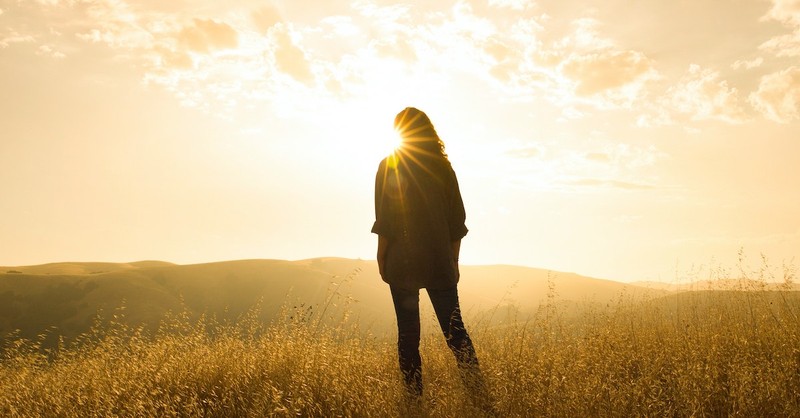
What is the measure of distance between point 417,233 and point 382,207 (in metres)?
0.36

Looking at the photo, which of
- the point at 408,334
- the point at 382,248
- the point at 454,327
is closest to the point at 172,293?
the point at 382,248

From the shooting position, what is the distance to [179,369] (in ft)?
13.9

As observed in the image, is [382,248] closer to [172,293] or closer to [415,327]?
[415,327]

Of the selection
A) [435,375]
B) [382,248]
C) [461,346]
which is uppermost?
[382,248]

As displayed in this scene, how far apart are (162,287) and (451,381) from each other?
7257 centimetres

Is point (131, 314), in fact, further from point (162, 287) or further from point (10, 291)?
point (10, 291)

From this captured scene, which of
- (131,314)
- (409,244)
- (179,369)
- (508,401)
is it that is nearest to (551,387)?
(508,401)

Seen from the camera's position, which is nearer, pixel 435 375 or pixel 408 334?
pixel 408 334

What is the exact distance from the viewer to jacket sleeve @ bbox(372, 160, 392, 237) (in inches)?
155

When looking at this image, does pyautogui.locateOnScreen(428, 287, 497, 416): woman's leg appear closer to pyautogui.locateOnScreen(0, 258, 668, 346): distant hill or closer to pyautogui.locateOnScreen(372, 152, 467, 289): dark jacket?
pyautogui.locateOnScreen(372, 152, 467, 289): dark jacket

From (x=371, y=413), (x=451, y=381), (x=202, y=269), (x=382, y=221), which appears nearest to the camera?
(x=371, y=413)

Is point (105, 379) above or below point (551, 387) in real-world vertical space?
below

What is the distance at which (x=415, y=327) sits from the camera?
12.4 feet

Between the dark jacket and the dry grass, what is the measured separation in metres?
0.80
